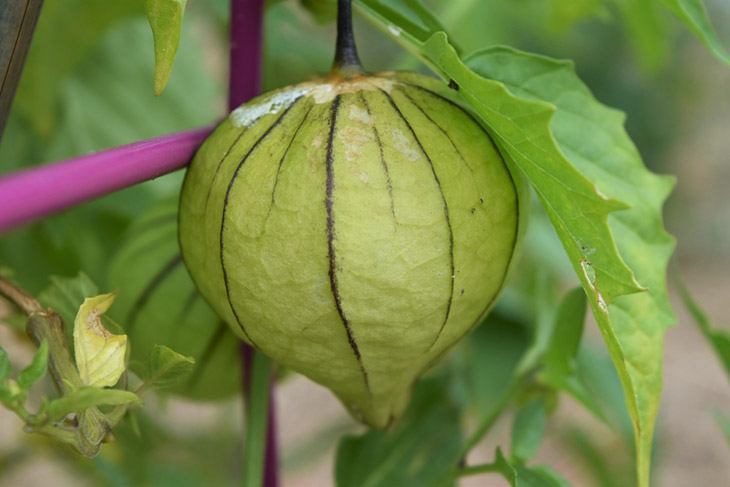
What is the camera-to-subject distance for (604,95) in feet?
13.1

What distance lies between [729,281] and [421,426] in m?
3.34

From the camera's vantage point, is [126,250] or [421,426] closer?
[126,250]

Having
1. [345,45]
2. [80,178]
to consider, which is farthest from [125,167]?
[345,45]

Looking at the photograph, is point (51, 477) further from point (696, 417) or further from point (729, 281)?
point (729, 281)

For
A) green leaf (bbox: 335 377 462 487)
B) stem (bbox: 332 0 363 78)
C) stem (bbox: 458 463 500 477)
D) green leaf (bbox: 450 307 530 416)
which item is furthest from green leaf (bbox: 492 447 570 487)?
green leaf (bbox: 450 307 530 416)

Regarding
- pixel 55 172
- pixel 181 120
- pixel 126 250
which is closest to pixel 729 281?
pixel 181 120

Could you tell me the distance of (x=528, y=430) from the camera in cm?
61

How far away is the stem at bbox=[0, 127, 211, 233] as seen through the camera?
306 mm

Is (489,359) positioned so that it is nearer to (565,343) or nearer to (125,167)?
(565,343)

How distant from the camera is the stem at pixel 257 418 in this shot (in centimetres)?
55

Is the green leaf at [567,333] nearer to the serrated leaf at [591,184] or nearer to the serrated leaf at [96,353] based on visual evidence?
the serrated leaf at [591,184]

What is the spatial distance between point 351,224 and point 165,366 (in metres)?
0.09

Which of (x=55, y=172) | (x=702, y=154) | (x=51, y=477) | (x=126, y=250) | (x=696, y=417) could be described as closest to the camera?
(x=55, y=172)

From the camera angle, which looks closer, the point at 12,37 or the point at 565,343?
the point at 12,37
